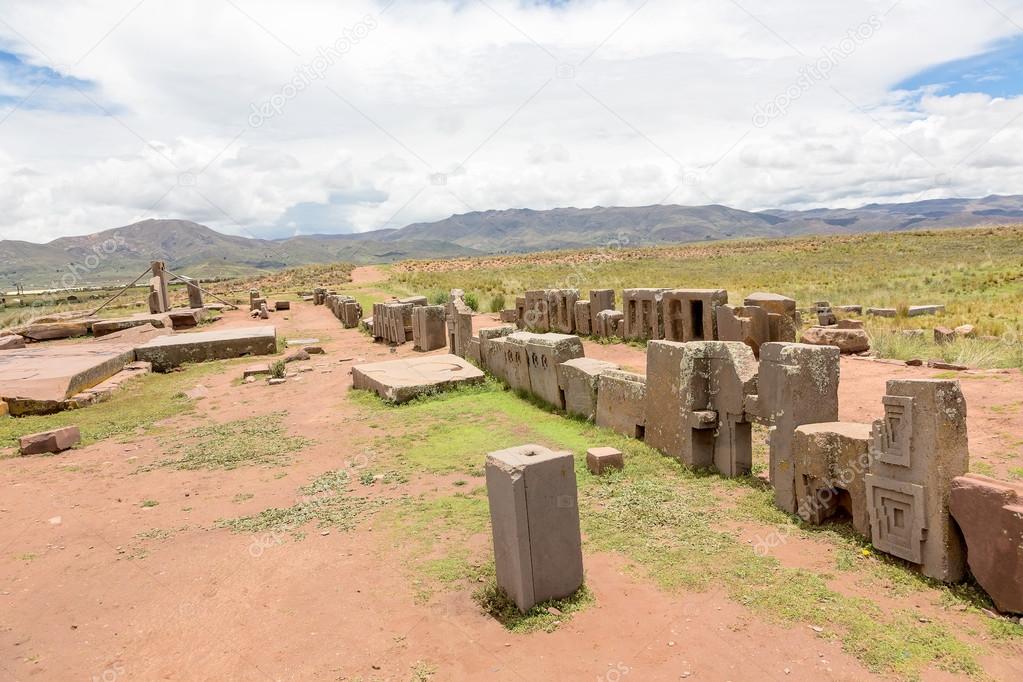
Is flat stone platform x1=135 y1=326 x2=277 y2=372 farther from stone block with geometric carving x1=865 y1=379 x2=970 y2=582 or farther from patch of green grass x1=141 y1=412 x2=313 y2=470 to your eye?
stone block with geometric carving x1=865 y1=379 x2=970 y2=582

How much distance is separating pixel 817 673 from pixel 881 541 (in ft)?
6.31

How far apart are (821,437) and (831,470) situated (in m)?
0.32

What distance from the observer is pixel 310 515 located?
7188 mm

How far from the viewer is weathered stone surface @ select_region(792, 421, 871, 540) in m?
5.91

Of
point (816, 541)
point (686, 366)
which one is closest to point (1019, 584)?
point (816, 541)

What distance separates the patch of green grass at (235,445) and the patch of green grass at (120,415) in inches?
54.3

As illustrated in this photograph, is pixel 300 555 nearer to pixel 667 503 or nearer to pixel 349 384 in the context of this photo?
pixel 667 503

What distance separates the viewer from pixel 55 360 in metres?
16.5

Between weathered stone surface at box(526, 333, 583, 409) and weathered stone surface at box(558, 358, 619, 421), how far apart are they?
19cm

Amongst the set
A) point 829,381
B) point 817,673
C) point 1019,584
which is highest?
point 829,381

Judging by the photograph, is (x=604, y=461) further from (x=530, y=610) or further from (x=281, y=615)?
(x=281, y=615)

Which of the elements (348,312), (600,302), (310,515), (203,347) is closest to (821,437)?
(310,515)

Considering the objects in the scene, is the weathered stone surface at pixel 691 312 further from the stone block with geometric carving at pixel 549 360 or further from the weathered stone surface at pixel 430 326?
the weathered stone surface at pixel 430 326

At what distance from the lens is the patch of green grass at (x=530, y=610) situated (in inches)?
192
